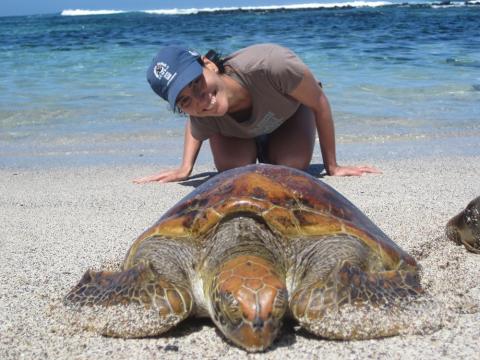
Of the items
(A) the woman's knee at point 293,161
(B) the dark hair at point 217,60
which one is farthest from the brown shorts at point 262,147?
(B) the dark hair at point 217,60

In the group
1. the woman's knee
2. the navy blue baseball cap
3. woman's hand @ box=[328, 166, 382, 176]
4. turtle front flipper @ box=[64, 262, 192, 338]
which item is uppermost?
the navy blue baseball cap

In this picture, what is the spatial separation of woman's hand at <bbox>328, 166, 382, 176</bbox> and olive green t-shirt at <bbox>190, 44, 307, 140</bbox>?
0.66 m

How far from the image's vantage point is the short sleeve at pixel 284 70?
4.26 m

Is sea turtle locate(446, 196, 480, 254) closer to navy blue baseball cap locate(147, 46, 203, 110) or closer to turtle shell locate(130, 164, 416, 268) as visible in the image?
turtle shell locate(130, 164, 416, 268)

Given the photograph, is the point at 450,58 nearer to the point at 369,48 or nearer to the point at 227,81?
the point at 369,48

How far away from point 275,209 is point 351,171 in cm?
269

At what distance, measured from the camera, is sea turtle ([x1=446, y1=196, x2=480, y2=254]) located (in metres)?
3.14

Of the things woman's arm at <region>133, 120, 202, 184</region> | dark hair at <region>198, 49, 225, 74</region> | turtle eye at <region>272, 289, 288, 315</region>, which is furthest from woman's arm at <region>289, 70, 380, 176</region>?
turtle eye at <region>272, 289, 288, 315</region>

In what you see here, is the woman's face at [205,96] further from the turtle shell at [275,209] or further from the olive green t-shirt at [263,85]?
the turtle shell at [275,209]

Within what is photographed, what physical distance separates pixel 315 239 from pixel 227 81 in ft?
6.37

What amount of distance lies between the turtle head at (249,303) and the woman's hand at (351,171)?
2.98 m

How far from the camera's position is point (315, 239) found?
241 centimetres

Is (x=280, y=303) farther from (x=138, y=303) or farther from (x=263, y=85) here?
(x=263, y=85)

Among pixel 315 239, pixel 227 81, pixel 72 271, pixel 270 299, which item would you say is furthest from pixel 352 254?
pixel 227 81
